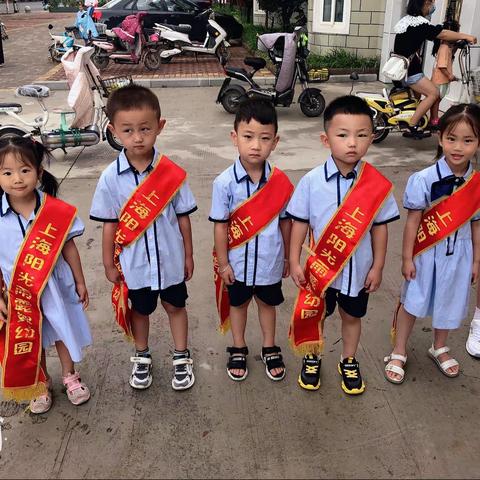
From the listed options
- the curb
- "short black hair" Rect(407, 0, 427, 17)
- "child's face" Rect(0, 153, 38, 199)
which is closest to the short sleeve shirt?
"short black hair" Rect(407, 0, 427, 17)

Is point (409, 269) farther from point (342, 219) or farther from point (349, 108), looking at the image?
point (349, 108)

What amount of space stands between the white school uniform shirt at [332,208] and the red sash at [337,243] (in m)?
0.03

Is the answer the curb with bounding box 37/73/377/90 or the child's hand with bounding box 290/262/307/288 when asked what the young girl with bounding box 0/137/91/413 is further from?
the curb with bounding box 37/73/377/90

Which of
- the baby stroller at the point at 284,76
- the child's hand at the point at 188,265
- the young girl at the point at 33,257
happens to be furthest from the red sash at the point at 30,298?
the baby stroller at the point at 284,76

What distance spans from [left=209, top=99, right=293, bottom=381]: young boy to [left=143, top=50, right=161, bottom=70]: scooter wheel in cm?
980

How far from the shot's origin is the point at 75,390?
7.66ft

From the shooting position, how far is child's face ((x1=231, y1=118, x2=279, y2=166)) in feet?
6.78

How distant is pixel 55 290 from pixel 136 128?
763 mm

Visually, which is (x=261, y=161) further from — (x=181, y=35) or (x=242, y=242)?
(x=181, y=35)

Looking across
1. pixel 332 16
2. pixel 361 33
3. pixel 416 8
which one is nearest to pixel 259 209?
pixel 416 8

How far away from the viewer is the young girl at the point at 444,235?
82.9 inches

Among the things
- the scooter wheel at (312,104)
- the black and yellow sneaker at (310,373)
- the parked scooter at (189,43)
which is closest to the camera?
the black and yellow sneaker at (310,373)

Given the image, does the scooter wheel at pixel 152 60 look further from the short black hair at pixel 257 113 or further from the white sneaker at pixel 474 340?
the white sneaker at pixel 474 340

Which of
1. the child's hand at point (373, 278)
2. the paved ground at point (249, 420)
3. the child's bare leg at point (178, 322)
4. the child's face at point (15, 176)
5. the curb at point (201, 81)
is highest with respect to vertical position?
the child's face at point (15, 176)
